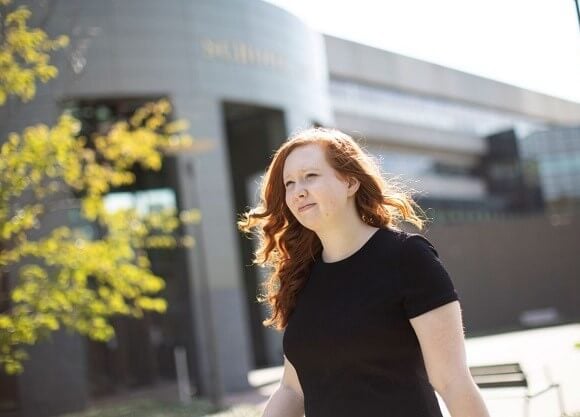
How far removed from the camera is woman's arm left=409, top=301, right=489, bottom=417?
1856mm

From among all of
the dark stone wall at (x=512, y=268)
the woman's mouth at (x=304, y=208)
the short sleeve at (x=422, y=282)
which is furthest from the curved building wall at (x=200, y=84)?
the short sleeve at (x=422, y=282)

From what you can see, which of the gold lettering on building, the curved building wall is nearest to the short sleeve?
the curved building wall

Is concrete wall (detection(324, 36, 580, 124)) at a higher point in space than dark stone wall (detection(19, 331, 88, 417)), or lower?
higher

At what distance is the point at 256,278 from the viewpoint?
24.5 metres

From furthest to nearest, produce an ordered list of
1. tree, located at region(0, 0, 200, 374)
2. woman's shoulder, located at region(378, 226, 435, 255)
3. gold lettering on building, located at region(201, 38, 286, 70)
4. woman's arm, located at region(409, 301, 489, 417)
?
1. gold lettering on building, located at region(201, 38, 286, 70)
2. tree, located at region(0, 0, 200, 374)
3. woman's shoulder, located at region(378, 226, 435, 255)
4. woman's arm, located at region(409, 301, 489, 417)

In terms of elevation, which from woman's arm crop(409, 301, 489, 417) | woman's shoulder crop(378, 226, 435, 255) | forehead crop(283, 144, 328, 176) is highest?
forehead crop(283, 144, 328, 176)

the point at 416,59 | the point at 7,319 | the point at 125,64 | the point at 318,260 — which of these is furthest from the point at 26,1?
the point at 416,59

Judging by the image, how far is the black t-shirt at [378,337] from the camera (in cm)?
192

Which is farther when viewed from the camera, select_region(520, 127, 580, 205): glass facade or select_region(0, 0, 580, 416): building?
select_region(520, 127, 580, 205): glass facade

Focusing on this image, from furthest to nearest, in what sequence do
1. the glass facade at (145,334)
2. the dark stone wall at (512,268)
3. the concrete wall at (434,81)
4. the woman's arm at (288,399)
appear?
the concrete wall at (434,81), the dark stone wall at (512,268), the glass facade at (145,334), the woman's arm at (288,399)

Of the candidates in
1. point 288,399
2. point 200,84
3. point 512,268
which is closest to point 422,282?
point 288,399

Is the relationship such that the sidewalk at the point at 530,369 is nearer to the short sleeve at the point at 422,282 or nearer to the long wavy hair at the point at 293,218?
the long wavy hair at the point at 293,218

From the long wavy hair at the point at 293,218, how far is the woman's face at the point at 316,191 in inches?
1.2

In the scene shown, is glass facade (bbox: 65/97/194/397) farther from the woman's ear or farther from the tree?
the woman's ear
